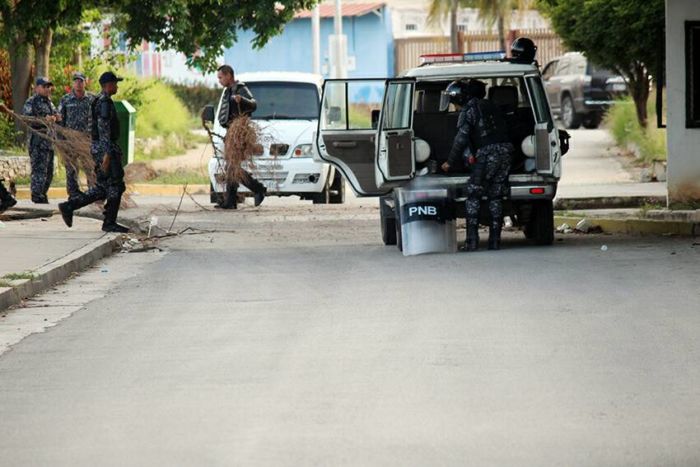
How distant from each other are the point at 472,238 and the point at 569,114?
26.8m

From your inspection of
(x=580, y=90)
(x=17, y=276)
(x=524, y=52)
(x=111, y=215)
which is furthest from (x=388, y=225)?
(x=580, y=90)

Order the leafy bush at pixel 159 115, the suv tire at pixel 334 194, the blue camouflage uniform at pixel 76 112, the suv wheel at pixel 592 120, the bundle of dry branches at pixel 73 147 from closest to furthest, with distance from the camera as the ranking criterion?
the bundle of dry branches at pixel 73 147, the blue camouflage uniform at pixel 76 112, the suv tire at pixel 334 194, the leafy bush at pixel 159 115, the suv wheel at pixel 592 120

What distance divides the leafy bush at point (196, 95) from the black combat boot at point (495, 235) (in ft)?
108

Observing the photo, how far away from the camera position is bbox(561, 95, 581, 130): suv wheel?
42.1 m

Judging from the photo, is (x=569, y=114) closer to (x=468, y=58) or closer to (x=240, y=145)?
(x=240, y=145)

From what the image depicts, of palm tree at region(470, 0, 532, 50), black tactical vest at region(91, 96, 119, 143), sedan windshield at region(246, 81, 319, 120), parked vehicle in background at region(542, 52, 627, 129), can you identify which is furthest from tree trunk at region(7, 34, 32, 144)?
palm tree at region(470, 0, 532, 50)

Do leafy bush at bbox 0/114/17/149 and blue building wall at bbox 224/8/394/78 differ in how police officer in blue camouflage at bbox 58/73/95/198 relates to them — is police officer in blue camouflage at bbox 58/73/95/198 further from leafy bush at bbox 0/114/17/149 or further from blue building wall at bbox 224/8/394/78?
blue building wall at bbox 224/8/394/78

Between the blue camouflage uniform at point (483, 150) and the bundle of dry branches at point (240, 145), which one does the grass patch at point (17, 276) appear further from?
the bundle of dry branches at point (240, 145)

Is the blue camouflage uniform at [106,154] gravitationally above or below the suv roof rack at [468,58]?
below

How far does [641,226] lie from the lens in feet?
59.7

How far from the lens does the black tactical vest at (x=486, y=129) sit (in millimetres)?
15836

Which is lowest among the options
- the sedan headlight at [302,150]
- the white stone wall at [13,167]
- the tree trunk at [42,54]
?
the white stone wall at [13,167]

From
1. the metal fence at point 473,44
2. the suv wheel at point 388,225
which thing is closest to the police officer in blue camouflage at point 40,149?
the suv wheel at point 388,225

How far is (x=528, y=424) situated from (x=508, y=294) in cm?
499
